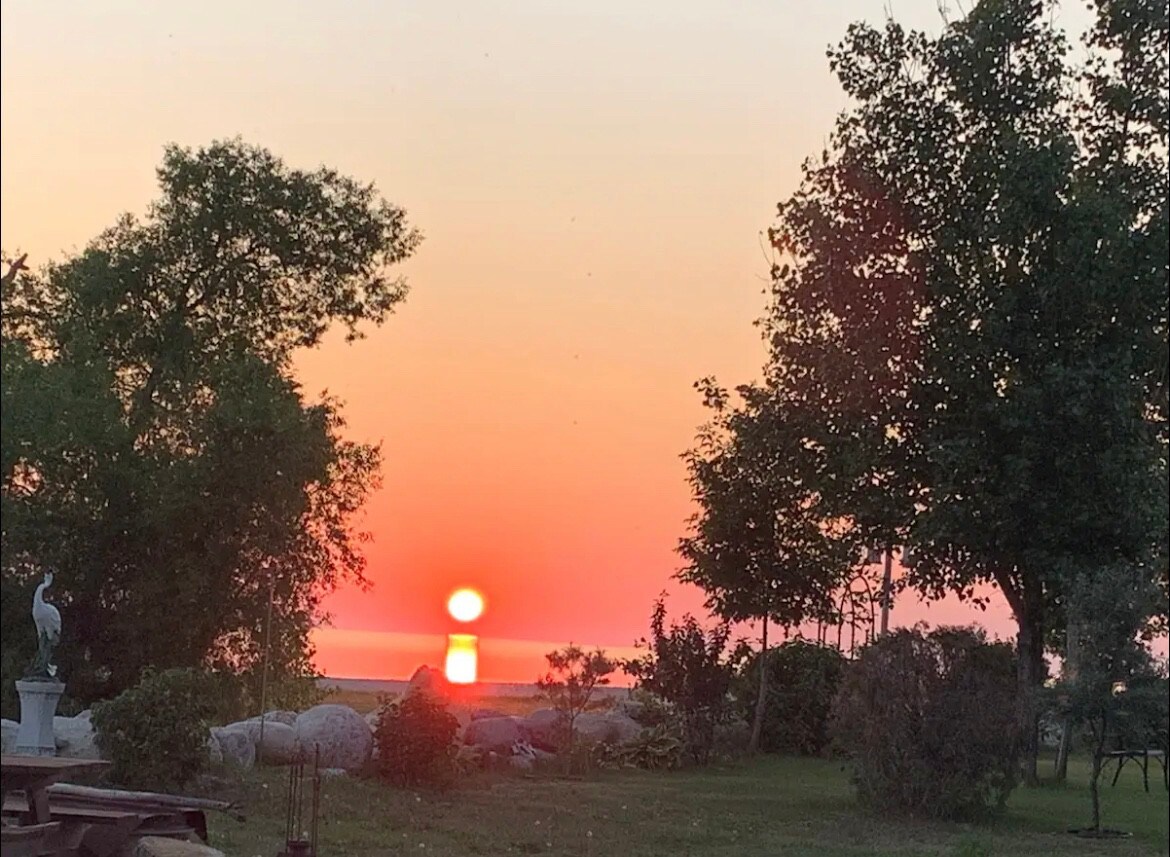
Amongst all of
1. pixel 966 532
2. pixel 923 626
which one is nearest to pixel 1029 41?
pixel 966 532

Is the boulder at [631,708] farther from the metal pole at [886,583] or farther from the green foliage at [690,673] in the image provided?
the metal pole at [886,583]

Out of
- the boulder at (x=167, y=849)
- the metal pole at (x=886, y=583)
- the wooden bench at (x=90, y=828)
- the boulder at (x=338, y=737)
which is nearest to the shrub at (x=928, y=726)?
the metal pole at (x=886, y=583)

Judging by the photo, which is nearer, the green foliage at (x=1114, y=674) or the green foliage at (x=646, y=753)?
the green foliage at (x=1114, y=674)

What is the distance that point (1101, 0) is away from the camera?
22.7 metres

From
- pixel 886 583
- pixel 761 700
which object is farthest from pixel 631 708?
pixel 886 583

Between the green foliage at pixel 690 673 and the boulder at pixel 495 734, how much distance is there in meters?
2.46

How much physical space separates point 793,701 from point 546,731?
20.6 feet

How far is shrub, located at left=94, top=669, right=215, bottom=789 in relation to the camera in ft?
55.9

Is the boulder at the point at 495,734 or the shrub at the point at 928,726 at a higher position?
the shrub at the point at 928,726

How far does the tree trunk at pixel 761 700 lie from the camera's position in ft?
95.5

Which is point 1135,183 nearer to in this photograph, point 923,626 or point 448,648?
point 923,626

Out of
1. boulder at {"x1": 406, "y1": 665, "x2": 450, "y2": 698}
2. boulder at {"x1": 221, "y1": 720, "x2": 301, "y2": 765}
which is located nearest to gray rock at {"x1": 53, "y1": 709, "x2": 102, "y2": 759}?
boulder at {"x1": 221, "y1": 720, "x2": 301, "y2": 765}

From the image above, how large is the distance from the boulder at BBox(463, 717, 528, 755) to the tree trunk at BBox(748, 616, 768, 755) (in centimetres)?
585

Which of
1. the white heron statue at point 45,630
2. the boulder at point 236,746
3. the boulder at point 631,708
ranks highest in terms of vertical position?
the white heron statue at point 45,630
